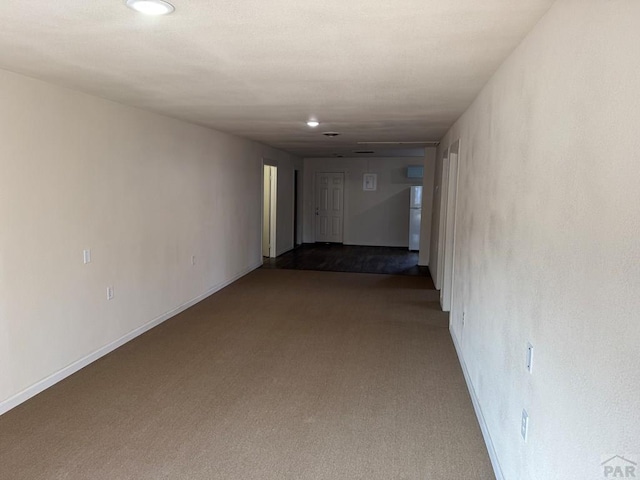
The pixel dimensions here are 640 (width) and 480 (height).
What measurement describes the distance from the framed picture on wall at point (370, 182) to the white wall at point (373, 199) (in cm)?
8

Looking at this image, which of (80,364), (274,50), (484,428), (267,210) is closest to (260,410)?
(484,428)

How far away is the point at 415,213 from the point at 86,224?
809 centimetres

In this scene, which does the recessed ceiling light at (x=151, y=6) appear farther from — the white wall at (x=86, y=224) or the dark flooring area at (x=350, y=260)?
the dark flooring area at (x=350, y=260)

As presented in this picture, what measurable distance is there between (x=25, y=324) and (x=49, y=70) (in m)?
1.74

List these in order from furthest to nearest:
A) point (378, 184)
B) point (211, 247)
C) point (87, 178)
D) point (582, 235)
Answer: point (378, 184) < point (211, 247) < point (87, 178) < point (582, 235)

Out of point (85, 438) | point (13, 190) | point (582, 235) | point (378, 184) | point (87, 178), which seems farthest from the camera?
point (378, 184)

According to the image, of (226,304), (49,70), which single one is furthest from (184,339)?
(49,70)

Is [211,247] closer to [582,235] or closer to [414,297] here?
[414,297]

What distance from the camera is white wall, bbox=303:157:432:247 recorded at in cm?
1148

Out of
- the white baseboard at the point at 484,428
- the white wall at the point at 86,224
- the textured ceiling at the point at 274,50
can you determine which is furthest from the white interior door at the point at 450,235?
the white wall at the point at 86,224

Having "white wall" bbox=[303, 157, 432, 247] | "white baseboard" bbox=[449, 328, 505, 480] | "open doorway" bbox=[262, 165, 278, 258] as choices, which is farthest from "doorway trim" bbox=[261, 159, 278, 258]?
"white baseboard" bbox=[449, 328, 505, 480]

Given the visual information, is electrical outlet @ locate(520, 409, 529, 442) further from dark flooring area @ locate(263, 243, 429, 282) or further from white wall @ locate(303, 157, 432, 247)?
white wall @ locate(303, 157, 432, 247)

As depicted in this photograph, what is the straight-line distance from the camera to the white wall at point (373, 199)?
11477 millimetres

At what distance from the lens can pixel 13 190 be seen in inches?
120
